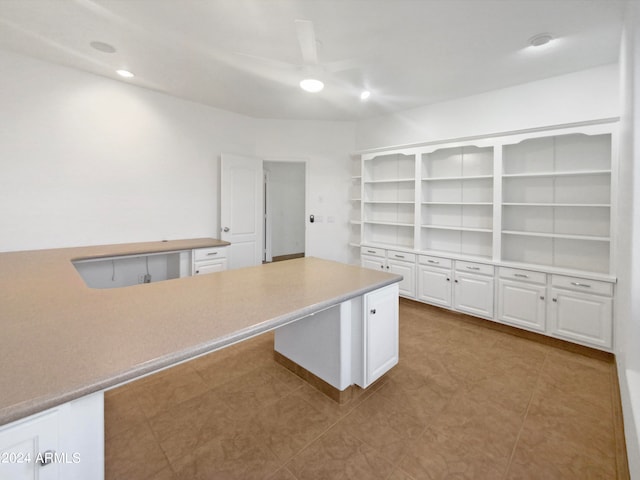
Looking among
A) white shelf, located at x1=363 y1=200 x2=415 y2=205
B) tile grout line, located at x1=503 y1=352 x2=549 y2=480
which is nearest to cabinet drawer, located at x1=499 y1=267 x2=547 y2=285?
tile grout line, located at x1=503 y1=352 x2=549 y2=480

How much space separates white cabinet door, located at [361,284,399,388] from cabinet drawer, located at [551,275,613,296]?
1797mm

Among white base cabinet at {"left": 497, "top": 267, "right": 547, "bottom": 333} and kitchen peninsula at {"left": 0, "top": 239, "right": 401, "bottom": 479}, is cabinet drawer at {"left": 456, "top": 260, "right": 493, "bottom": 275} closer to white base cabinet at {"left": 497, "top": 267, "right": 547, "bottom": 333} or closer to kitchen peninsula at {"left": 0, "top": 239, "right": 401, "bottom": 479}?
white base cabinet at {"left": 497, "top": 267, "right": 547, "bottom": 333}

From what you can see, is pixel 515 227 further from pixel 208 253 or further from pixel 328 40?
pixel 208 253

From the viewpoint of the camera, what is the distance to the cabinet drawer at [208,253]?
3411 mm

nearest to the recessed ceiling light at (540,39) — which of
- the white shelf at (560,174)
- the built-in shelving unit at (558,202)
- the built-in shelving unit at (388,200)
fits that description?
the built-in shelving unit at (558,202)

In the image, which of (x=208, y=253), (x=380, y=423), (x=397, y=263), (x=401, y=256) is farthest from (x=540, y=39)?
(x=208, y=253)

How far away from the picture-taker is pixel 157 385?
7.03 feet

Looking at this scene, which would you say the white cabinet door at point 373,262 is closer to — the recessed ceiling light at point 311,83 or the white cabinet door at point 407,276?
the white cabinet door at point 407,276

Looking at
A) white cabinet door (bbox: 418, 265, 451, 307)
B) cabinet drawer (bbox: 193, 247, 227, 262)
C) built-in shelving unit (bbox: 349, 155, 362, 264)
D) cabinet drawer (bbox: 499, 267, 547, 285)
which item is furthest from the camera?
built-in shelving unit (bbox: 349, 155, 362, 264)

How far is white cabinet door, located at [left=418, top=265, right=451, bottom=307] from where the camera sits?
11.6 ft

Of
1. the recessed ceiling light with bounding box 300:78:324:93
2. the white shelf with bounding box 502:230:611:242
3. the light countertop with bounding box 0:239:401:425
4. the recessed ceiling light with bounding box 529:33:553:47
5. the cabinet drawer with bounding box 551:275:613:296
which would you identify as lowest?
the cabinet drawer with bounding box 551:275:613:296

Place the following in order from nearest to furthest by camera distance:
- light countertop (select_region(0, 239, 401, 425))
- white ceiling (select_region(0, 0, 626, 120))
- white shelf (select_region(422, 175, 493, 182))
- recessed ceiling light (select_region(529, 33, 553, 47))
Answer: light countertop (select_region(0, 239, 401, 425)), white ceiling (select_region(0, 0, 626, 120)), recessed ceiling light (select_region(529, 33, 553, 47)), white shelf (select_region(422, 175, 493, 182))

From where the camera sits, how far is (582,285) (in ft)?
8.64

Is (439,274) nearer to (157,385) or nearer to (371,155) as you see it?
(371,155)
